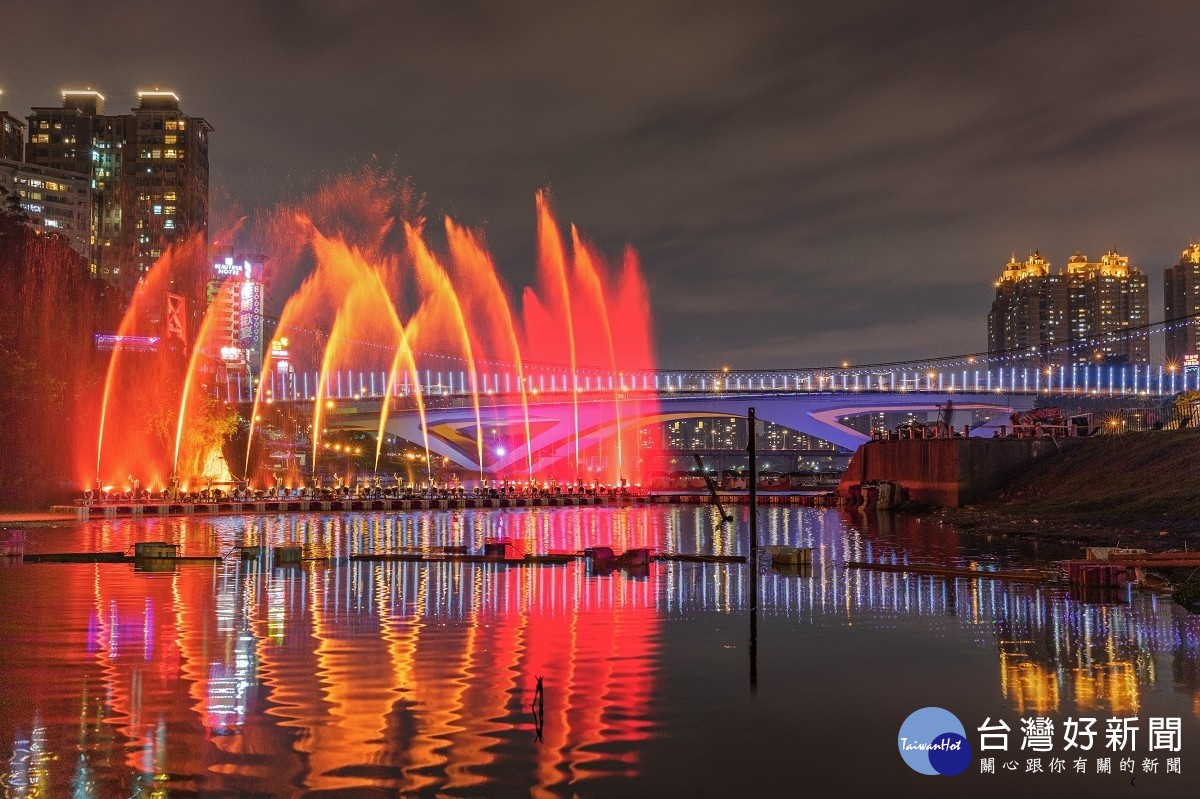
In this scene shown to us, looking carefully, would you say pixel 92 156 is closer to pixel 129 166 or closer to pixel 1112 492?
pixel 129 166

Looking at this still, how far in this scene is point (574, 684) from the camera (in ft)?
52.5

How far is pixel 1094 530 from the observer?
41.6 m

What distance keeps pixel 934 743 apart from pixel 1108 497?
1476 inches

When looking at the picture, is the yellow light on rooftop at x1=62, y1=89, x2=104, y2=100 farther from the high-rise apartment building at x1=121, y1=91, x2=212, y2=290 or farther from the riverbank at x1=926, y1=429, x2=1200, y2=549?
the riverbank at x1=926, y1=429, x2=1200, y2=549

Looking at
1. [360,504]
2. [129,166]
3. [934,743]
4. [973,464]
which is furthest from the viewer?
[129,166]

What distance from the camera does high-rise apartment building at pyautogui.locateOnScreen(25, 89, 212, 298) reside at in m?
182

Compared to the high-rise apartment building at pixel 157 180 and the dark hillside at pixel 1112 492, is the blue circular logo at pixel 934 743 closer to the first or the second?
the dark hillside at pixel 1112 492

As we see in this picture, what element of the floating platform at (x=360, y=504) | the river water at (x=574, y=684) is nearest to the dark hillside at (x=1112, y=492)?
the river water at (x=574, y=684)

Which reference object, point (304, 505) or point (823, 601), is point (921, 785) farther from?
point (304, 505)

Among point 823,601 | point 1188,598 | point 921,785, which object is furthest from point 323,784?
point 1188,598

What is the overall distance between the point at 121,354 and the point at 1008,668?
234 ft

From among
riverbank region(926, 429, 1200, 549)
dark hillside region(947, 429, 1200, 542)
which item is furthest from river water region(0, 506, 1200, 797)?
dark hillside region(947, 429, 1200, 542)

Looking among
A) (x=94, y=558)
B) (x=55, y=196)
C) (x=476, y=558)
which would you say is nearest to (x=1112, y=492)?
(x=476, y=558)

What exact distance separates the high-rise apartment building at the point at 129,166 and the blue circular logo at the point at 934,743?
583 ft
